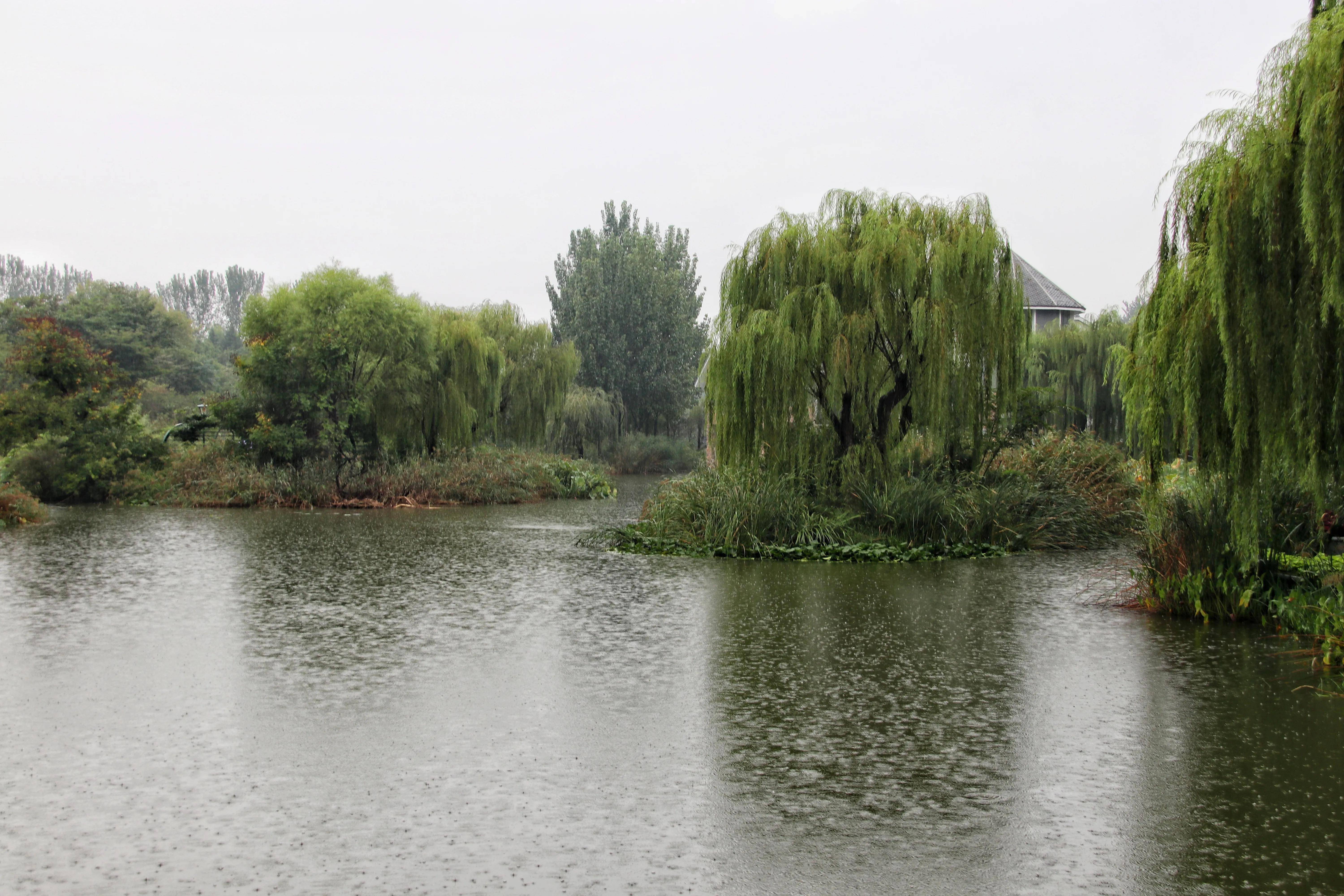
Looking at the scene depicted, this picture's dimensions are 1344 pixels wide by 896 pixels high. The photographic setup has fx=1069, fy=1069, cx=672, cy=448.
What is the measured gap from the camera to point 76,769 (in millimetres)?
5809

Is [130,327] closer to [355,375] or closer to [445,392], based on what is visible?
[355,375]

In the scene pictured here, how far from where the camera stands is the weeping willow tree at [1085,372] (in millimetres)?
31625

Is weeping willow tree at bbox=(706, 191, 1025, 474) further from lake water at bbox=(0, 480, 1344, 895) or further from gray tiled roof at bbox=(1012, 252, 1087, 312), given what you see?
gray tiled roof at bbox=(1012, 252, 1087, 312)

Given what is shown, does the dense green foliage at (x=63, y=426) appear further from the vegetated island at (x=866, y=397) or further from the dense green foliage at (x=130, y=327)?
the dense green foliage at (x=130, y=327)

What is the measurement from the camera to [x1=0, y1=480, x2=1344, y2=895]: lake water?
14.8 feet

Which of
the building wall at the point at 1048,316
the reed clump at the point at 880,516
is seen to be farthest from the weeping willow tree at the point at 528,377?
the building wall at the point at 1048,316

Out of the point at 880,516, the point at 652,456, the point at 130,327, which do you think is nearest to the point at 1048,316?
the point at 652,456

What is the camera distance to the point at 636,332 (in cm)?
5534

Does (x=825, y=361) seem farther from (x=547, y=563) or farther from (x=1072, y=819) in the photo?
(x=1072, y=819)

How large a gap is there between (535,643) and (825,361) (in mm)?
8622

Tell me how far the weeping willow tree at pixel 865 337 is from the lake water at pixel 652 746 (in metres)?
4.86

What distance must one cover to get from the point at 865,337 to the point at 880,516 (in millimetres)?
2788

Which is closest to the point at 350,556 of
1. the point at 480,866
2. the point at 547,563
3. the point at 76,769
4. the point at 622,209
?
the point at 547,563

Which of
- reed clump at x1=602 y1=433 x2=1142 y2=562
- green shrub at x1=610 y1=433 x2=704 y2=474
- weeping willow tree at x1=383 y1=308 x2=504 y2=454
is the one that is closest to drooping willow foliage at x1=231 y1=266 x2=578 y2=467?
weeping willow tree at x1=383 y1=308 x2=504 y2=454
